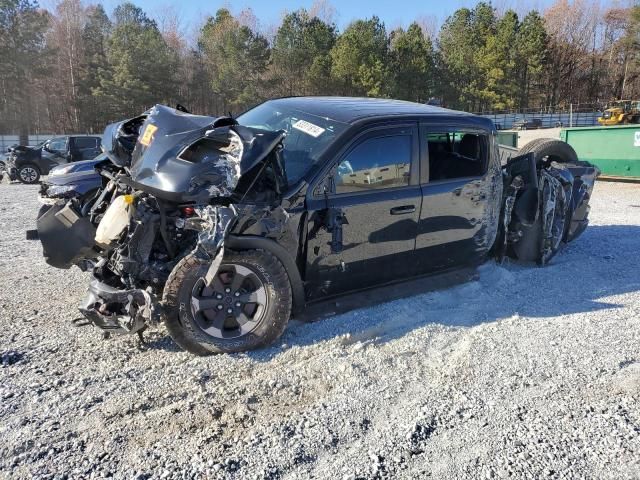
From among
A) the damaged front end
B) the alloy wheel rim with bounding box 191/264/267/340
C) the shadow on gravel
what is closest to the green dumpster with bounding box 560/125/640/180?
the shadow on gravel

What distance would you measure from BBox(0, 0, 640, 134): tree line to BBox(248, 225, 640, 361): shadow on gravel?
42923mm

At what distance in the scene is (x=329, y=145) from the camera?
3.81 meters

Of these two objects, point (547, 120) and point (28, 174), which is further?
point (547, 120)

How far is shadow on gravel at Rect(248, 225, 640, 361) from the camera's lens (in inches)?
153

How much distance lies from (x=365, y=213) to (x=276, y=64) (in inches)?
1993

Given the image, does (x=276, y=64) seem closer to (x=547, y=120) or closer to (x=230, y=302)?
(x=547, y=120)

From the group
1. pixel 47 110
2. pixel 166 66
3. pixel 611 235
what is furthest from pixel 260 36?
pixel 611 235

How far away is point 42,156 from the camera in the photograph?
16922 mm

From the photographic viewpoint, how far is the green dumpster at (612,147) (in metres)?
12.8

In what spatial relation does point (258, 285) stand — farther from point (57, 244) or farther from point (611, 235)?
point (611, 235)

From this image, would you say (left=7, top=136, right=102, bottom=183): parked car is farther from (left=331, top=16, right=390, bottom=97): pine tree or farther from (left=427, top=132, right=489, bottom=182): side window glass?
(left=331, top=16, right=390, bottom=97): pine tree

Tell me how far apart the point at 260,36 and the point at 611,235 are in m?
47.8

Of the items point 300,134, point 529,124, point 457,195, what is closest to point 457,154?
point 457,195

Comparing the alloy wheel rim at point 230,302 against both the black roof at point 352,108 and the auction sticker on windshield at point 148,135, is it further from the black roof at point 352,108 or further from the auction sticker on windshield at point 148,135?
the black roof at point 352,108
